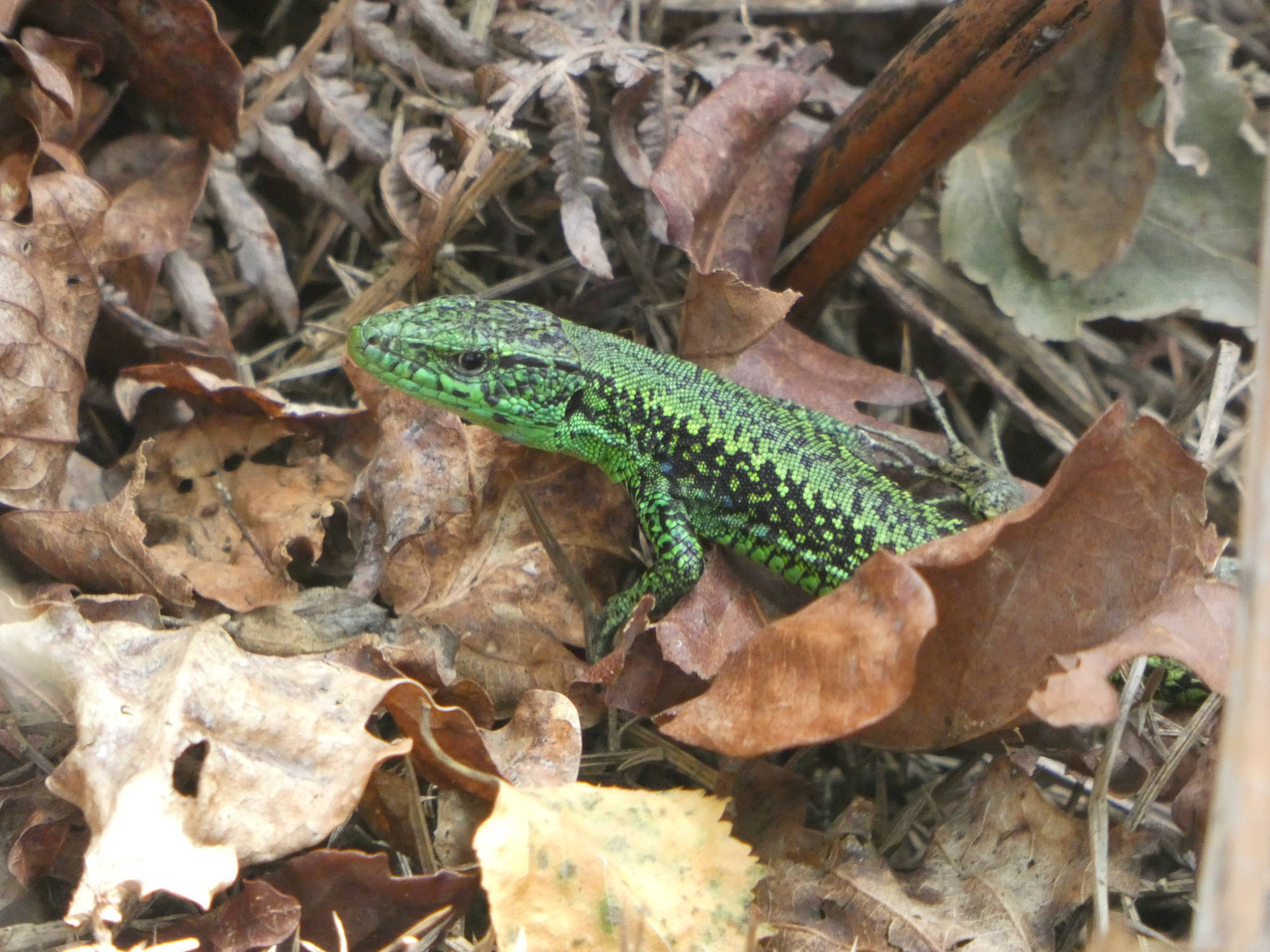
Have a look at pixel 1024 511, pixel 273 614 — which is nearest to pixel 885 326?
pixel 1024 511

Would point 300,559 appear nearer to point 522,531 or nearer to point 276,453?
point 276,453

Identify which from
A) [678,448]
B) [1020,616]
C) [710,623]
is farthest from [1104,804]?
[678,448]

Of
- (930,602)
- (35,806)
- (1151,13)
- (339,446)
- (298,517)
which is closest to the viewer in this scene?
(930,602)

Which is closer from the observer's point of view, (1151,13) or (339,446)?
(339,446)

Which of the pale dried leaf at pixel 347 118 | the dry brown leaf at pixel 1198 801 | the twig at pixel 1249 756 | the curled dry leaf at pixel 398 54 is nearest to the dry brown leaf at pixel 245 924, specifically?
the twig at pixel 1249 756

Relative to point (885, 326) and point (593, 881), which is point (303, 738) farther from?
point (885, 326)

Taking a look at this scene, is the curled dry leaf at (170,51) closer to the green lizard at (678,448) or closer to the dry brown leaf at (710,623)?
the green lizard at (678,448)

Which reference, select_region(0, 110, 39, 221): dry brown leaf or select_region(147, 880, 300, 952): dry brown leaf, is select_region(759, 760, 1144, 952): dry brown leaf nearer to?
select_region(147, 880, 300, 952): dry brown leaf
